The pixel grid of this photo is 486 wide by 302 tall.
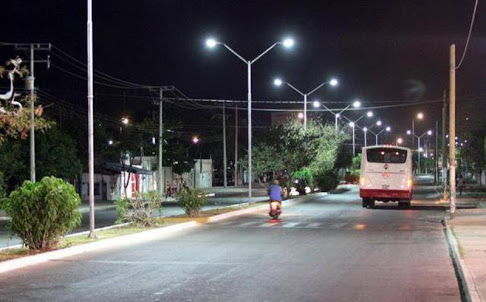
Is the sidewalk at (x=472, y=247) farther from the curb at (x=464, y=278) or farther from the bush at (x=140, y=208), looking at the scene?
the bush at (x=140, y=208)

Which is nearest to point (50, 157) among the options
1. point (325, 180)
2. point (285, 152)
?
point (285, 152)

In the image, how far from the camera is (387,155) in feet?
124

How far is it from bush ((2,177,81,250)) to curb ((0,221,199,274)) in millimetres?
525

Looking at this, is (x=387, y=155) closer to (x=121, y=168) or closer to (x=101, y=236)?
(x=101, y=236)

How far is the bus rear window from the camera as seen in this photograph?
3738cm

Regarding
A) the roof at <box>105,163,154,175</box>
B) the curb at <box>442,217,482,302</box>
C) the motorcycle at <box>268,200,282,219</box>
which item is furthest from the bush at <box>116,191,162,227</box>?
the roof at <box>105,163,154,175</box>

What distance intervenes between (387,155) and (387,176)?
4.43 ft

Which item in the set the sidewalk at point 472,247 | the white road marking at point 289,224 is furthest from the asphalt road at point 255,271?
the white road marking at point 289,224

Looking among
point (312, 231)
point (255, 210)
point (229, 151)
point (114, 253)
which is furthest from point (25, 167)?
point (229, 151)

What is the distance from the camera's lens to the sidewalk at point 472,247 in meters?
10.2

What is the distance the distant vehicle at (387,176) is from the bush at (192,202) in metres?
12.4

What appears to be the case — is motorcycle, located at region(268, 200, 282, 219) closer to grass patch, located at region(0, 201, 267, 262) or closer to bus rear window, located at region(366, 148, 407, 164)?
grass patch, located at region(0, 201, 267, 262)

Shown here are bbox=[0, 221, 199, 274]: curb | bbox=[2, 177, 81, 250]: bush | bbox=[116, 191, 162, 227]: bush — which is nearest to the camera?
bbox=[0, 221, 199, 274]: curb

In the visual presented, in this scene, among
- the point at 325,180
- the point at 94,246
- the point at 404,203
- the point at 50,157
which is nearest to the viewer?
the point at 94,246
